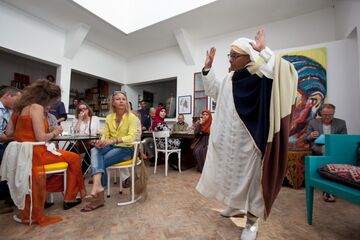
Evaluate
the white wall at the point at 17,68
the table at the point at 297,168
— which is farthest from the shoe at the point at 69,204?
the white wall at the point at 17,68

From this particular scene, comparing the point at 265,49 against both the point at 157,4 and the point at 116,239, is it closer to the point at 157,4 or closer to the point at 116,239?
the point at 116,239

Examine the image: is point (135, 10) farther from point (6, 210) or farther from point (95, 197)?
point (6, 210)

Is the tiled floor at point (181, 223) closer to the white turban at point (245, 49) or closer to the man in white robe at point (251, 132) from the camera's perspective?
the man in white robe at point (251, 132)

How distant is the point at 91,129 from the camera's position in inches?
124

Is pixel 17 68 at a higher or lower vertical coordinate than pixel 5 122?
higher

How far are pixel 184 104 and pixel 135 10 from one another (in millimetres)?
2781

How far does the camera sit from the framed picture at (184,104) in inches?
208

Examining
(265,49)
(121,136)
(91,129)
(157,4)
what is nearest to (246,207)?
(265,49)

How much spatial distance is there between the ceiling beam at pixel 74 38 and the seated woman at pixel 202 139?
3680mm

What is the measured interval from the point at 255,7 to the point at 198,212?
3958mm

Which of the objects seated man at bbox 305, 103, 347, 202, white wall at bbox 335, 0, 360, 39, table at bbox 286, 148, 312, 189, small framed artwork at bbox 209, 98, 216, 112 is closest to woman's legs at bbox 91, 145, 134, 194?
table at bbox 286, 148, 312, 189

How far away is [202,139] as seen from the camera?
3695mm

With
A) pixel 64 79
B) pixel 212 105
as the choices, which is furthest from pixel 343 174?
pixel 64 79

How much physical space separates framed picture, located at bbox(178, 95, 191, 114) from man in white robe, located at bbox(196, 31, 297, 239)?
12.3 ft
